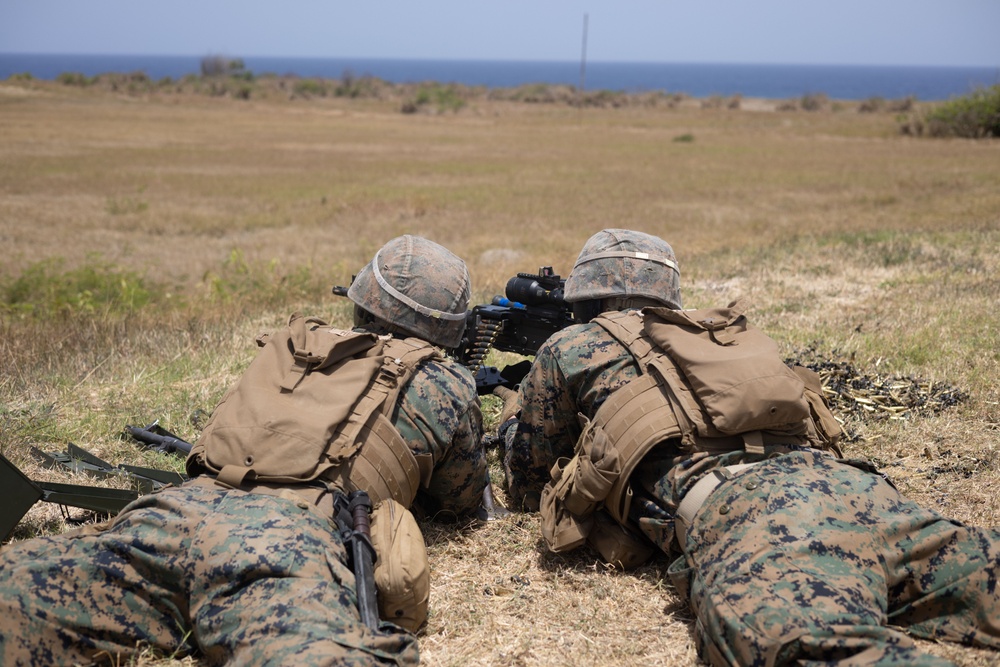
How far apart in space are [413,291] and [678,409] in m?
1.32

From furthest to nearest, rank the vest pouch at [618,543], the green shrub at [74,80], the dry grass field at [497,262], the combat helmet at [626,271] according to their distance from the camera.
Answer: the green shrub at [74,80] → the combat helmet at [626,271] → the dry grass field at [497,262] → the vest pouch at [618,543]

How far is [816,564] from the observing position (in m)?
2.94

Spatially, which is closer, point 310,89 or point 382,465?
point 382,465

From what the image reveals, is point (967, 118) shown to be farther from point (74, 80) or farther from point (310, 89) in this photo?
point (74, 80)

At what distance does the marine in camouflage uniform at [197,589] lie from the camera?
9.14 feet

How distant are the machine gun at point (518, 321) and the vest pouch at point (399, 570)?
6.88 ft

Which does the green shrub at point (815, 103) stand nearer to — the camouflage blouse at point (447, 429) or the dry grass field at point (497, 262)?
the dry grass field at point (497, 262)

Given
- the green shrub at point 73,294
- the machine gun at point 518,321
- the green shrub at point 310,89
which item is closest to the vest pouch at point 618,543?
the machine gun at point 518,321

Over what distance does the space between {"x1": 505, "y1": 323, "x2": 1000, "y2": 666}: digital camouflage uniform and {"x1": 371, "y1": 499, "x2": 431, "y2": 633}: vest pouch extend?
969 mm

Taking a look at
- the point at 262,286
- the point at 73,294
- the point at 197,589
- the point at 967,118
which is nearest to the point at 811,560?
the point at 197,589

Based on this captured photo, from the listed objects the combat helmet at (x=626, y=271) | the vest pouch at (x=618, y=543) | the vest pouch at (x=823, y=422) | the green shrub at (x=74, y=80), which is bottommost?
the green shrub at (x=74, y=80)

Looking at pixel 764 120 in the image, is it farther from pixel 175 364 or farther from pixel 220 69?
pixel 220 69

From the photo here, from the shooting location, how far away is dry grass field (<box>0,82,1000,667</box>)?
13.3 ft

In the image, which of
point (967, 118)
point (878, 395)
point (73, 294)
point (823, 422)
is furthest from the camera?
point (967, 118)
